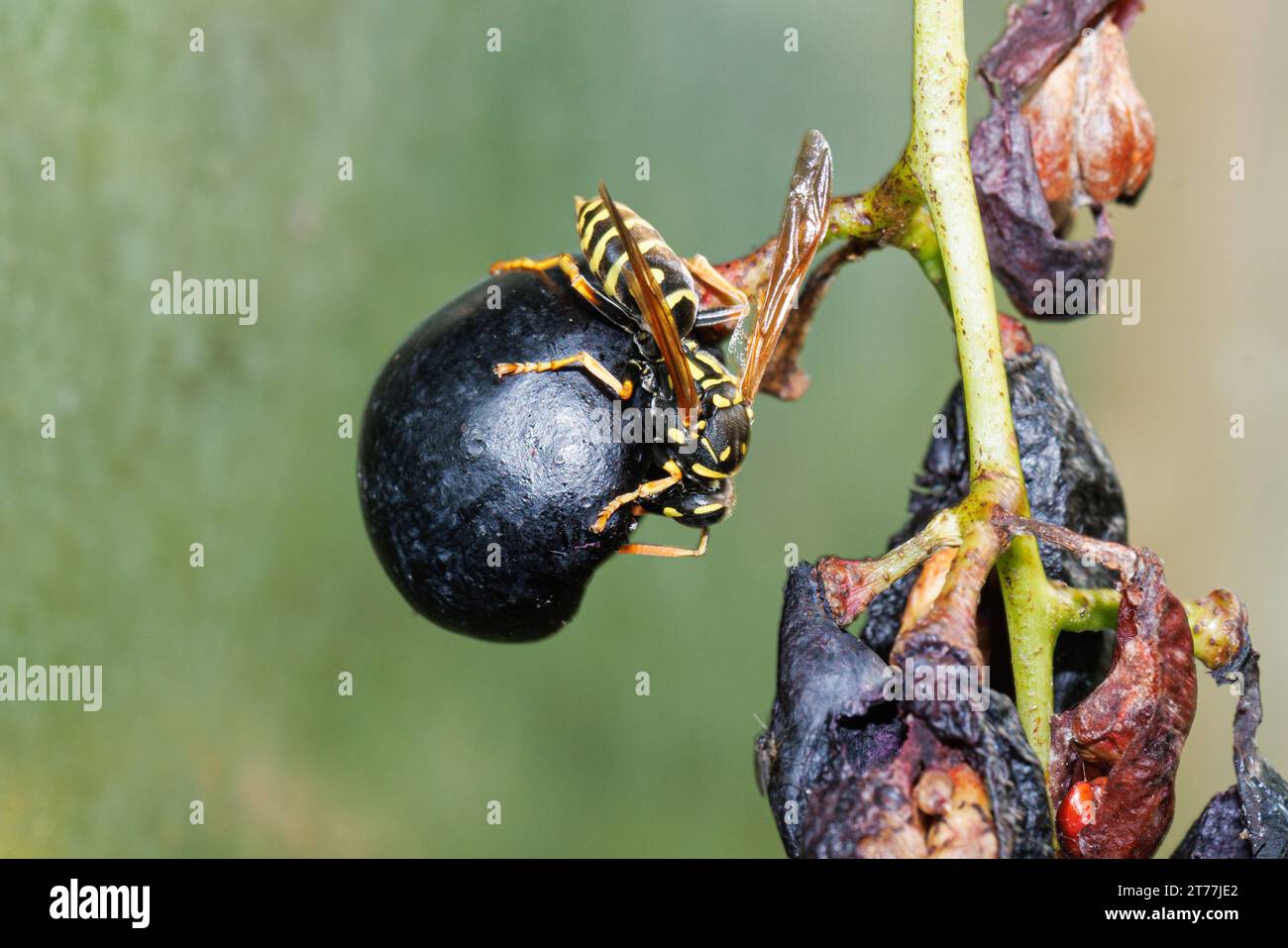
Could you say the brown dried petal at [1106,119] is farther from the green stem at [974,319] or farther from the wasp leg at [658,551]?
the wasp leg at [658,551]

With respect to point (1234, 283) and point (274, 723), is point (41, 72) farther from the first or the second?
point (1234, 283)

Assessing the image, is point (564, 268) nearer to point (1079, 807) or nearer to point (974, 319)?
point (974, 319)

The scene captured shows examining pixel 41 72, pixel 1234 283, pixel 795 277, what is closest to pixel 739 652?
pixel 795 277

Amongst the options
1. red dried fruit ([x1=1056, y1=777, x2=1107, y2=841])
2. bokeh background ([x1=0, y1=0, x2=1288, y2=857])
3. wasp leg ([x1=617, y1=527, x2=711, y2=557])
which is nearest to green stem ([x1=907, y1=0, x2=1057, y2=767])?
red dried fruit ([x1=1056, y1=777, x2=1107, y2=841])

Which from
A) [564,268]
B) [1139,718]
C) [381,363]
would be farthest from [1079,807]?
[381,363]

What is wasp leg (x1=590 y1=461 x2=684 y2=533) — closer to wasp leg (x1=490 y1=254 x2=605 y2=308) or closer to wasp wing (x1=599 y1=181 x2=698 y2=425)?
wasp wing (x1=599 y1=181 x2=698 y2=425)

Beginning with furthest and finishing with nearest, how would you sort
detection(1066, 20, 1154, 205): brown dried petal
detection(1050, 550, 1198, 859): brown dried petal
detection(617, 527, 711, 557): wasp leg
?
1. detection(1066, 20, 1154, 205): brown dried petal
2. detection(617, 527, 711, 557): wasp leg
3. detection(1050, 550, 1198, 859): brown dried petal

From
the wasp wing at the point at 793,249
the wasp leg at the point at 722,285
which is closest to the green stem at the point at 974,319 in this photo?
the wasp wing at the point at 793,249
